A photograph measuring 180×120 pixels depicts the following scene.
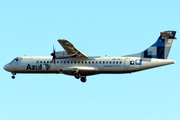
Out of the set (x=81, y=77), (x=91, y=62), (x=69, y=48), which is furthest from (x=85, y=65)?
(x=69, y=48)

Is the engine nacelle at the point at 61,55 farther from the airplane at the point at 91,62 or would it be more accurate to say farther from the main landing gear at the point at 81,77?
the main landing gear at the point at 81,77

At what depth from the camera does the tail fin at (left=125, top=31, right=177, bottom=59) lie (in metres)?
41.5

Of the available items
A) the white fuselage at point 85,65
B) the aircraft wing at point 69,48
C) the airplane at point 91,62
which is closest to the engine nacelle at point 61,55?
the airplane at point 91,62

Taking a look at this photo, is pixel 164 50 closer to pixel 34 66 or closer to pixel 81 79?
pixel 81 79

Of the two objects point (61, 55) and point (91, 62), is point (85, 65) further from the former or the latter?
point (61, 55)

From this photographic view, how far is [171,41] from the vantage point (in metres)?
41.6

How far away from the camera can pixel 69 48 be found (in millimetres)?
42062

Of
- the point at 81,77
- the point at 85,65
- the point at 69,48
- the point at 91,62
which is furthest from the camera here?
the point at 81,77

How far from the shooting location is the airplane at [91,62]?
136ft

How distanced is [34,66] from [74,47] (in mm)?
6173

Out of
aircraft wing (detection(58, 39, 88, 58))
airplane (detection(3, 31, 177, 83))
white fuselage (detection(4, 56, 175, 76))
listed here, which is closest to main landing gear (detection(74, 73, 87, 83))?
airplane (detection(3, 31, 177, 83))

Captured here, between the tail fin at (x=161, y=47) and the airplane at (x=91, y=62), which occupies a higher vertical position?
the tail fin at (x=161, y=47)

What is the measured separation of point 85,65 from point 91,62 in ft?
2.52

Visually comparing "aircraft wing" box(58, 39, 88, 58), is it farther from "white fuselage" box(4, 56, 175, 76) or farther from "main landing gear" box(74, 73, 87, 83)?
"main landing gear" box(74, 73, 87, 83)
